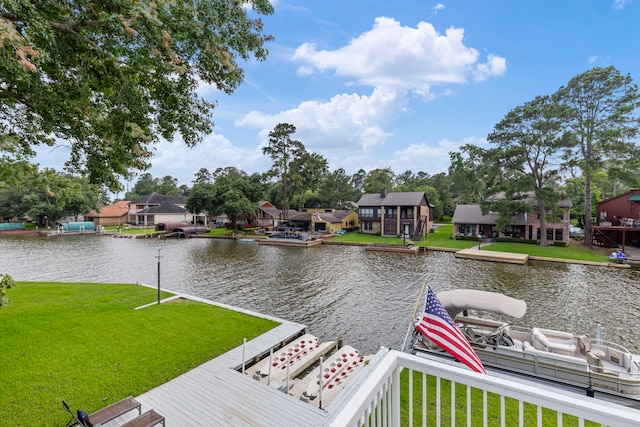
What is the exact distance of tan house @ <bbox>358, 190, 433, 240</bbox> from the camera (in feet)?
130

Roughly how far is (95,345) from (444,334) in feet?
30.9

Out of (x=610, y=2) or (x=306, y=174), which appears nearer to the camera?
(x=610, y=2)

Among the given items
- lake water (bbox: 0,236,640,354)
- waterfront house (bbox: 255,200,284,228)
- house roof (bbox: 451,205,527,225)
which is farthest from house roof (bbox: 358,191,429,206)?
waterfront house (bbox: 255,200,284,228)

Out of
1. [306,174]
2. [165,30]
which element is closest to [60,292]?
[165,30]

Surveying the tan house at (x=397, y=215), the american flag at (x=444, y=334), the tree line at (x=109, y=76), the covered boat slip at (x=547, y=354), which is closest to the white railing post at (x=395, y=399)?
the american flag at (x=444, y=334)

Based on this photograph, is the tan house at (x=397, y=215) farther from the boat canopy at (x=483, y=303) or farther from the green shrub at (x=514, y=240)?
the boat canopy at (x=483, y=303)

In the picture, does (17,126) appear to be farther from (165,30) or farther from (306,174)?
(306,174)

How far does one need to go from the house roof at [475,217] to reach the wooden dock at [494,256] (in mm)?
8984

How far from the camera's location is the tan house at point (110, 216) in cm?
6350

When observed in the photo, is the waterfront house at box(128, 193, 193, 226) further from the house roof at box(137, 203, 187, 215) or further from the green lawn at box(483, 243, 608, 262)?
the green lawn at box(483, 243, 608, 262)

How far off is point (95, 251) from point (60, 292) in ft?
69.0

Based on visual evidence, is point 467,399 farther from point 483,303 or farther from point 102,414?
point 483,303

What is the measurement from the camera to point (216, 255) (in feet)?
97.1

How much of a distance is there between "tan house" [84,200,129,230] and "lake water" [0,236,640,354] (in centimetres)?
3426
